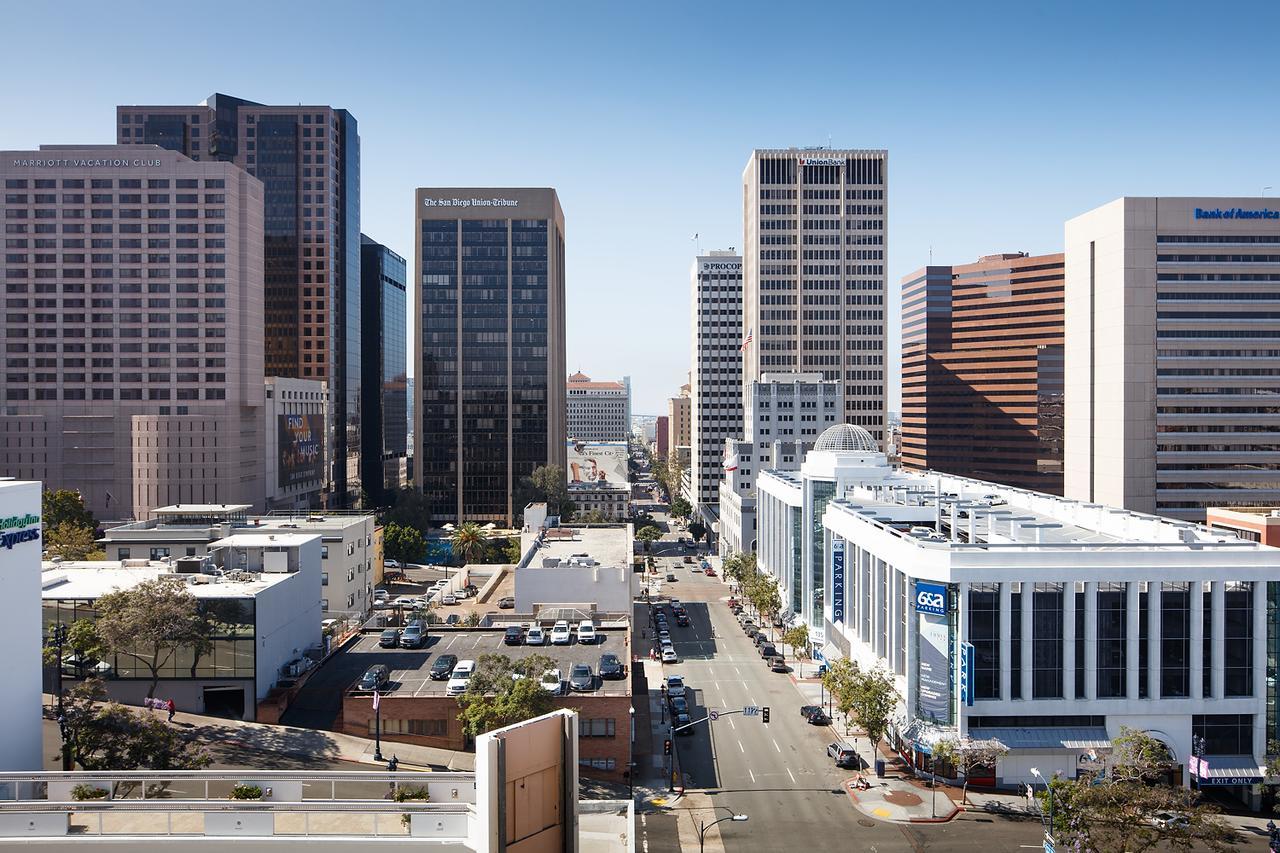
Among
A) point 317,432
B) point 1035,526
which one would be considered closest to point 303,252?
point 317,432

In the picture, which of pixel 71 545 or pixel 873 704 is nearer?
pixel 873 704

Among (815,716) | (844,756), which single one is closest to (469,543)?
(815,716)

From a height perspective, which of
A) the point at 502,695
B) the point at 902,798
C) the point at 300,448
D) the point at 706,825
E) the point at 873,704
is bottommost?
the point at 902,798

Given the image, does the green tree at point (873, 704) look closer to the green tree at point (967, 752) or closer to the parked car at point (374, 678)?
A: the green tree at point (967, 752)

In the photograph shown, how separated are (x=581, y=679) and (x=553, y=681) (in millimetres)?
1874

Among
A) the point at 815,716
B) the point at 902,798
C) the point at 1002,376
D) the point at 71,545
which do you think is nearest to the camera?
the point at 902,798

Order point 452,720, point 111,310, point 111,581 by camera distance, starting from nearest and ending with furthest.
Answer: point 452,720, point 111,581, point 111,310

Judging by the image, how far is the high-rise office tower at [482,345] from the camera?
18125 centimetres

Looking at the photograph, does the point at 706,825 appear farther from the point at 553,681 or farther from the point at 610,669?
the point at 610,669

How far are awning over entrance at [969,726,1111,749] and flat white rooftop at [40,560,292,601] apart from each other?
49.2m

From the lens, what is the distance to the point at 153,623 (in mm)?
57250

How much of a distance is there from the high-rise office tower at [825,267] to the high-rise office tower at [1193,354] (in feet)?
230

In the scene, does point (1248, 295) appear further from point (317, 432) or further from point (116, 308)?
point (116, 308)

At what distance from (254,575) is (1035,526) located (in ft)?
191
